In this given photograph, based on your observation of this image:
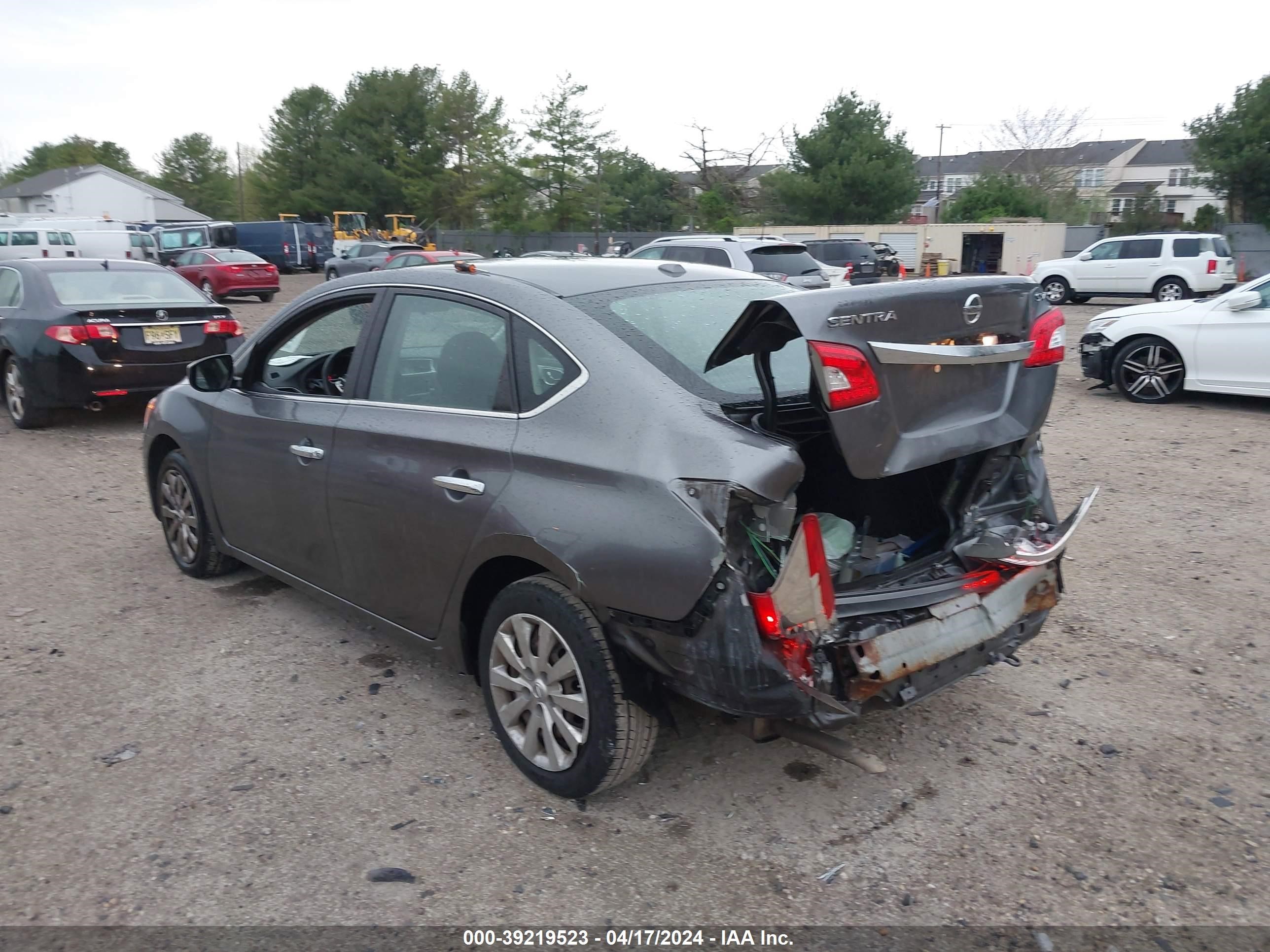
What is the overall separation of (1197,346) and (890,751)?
8.26 metres

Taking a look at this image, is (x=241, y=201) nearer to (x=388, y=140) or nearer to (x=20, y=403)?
(x=388, y=140)

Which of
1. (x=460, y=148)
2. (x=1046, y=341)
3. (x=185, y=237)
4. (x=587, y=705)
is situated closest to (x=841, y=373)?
(x=1046, y=341)

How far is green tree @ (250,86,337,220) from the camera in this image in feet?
240

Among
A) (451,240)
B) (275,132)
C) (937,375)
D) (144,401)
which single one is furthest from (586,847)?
(275,132)

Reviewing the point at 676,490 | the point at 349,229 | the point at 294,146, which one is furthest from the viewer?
the point at 294,146

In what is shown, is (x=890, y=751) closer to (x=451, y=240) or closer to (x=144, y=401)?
(x=144, y=401)

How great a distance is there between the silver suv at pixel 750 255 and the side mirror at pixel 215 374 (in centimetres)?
1078

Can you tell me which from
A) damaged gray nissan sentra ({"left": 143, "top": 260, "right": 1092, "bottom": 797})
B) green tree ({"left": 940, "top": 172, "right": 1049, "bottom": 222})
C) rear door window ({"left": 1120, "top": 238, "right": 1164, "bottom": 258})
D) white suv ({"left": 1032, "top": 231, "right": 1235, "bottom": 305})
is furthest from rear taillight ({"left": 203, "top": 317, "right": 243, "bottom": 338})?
green tree ({"left": 940, "top": 172, "right": 1049, "bottom": 222})

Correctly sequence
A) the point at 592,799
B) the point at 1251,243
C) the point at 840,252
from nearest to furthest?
the point at 592,799
the point at 840,252
the point at 1251,243

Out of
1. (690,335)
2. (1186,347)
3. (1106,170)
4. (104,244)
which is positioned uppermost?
(1106,170)

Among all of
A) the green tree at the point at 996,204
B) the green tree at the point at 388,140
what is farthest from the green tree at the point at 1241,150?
the green tree at the point at 388,140

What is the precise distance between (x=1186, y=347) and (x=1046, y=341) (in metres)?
7.78

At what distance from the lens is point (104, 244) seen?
106 feet

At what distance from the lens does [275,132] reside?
74312mm
